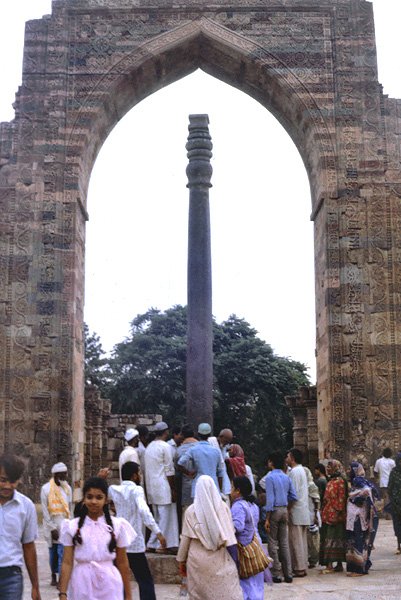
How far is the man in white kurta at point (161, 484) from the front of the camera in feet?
26.3

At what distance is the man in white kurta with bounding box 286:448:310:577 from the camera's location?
827 centimetres

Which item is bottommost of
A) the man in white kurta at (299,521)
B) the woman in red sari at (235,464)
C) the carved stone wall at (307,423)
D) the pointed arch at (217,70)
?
the man in white kurta at (299,521)

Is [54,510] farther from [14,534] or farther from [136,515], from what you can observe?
[14,534]

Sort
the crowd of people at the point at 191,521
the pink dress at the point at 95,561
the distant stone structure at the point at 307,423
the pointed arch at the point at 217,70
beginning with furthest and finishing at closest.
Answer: the distant stone structure at the point at 307,423, the pointed arch at the point at 217,70, the crowd of people at the point at 191,521, the pink dress at the point at 95,561

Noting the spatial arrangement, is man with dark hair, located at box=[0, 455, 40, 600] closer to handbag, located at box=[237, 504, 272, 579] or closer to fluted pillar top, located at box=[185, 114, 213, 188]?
handbag, located at box=[237, 504, 272, 579]

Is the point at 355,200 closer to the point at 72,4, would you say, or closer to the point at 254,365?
the point at 72,4

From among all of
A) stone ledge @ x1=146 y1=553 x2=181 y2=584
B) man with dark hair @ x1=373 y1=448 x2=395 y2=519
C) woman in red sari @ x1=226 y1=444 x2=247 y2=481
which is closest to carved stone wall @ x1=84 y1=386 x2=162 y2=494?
man with dark hair @ x1=373 y1=448 x2=395 y2=519

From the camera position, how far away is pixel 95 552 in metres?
4.00

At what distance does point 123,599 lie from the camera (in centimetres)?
400

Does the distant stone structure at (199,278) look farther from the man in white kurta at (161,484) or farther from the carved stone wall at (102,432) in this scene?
the carved stone wall at (102,432)

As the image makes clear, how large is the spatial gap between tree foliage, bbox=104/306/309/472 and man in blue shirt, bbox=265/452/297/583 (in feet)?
67.6

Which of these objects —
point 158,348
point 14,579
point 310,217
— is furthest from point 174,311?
point 14,579

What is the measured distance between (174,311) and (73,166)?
19.4 m

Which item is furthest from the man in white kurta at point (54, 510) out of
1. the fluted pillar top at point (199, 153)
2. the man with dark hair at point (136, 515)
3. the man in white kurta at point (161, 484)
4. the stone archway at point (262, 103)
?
the fluted pillar top at point (199, 153)
